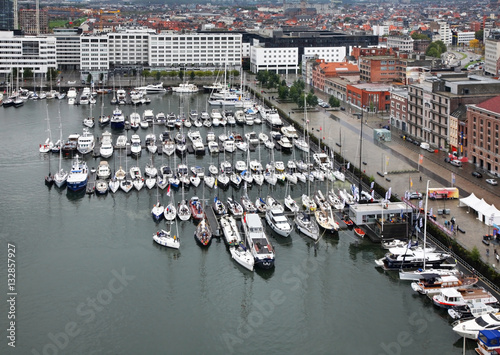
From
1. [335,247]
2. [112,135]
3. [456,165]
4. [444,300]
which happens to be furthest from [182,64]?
[444,300]

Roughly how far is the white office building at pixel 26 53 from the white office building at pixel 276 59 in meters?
12.3

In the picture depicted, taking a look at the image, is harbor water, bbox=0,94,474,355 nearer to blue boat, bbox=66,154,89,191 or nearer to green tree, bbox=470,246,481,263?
blue boat, bbox=66,154,89,191

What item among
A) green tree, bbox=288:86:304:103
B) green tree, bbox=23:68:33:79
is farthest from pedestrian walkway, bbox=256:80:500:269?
green tree, bbox=23:68:33:79

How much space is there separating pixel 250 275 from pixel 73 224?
5.36m

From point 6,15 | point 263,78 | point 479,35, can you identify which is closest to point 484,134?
point 263,78

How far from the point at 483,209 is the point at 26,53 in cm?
3167

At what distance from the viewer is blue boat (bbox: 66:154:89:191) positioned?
64.8 ft

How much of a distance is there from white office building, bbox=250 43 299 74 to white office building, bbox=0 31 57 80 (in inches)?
485

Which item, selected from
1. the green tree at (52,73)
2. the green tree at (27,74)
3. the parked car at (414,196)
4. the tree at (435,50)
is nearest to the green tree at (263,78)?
the green tree at (52,73)

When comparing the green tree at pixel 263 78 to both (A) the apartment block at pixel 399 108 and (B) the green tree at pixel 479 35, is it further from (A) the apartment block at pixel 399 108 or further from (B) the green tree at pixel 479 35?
(B) the green tree at pixel 479 35

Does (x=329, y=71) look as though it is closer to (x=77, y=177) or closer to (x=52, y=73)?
(x=52, y=73)

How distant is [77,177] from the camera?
20.1 metres

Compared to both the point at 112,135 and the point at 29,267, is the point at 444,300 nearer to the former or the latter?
the point at 29,267

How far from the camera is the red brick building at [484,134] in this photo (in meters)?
19.8
